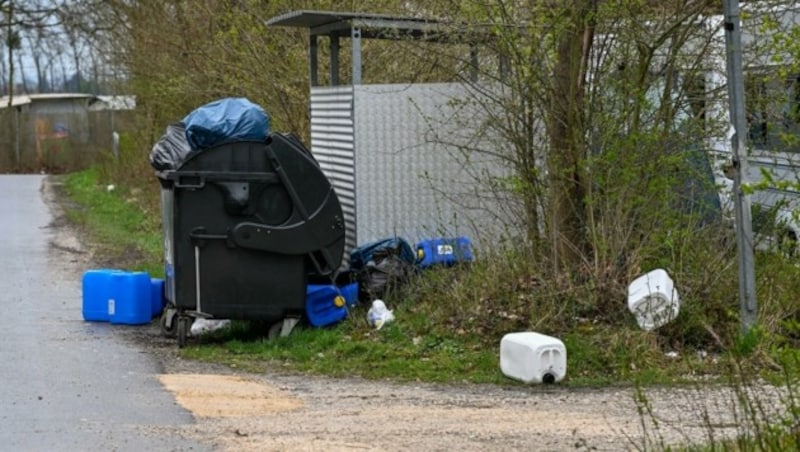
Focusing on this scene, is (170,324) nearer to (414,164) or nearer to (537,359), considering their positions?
(414,164)

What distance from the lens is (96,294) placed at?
39.2ft

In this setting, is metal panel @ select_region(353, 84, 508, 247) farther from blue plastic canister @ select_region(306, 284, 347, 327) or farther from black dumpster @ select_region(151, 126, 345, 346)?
black dumpster @ select_region(151, 126, 345, 346)

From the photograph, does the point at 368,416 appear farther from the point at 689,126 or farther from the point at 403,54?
the point at 403,54

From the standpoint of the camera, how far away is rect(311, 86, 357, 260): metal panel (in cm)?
1196

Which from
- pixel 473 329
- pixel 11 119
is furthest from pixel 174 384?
pixel 11 119

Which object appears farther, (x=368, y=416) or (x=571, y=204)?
(x=571, y=204)

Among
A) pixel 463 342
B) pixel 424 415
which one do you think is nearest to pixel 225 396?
pixel 424 415

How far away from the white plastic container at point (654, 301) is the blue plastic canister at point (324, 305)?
2695 millimetres

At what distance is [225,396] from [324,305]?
8.57 feet

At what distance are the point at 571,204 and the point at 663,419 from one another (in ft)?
10.6

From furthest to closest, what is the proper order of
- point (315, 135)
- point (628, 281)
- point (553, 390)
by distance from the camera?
point (315, 135) < point (628, 281) < point (553, 390)

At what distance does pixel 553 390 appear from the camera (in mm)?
8586

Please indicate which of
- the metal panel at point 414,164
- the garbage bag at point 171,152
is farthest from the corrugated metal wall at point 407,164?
the garbage bag at point 171,152

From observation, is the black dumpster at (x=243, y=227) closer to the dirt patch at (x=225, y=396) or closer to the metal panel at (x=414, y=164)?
the dirt patch at (x=225, y=396)
